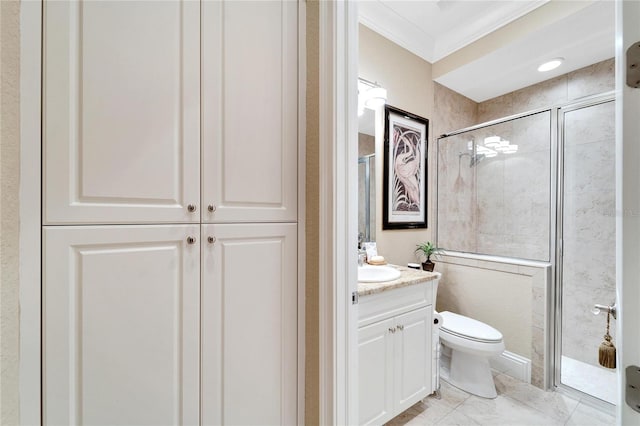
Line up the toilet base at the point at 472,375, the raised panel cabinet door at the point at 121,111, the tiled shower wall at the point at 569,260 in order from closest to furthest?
the raised panel cabinet door at the point at 121,111, the toilet base at the point at 472,375, the tiled shower wall at the point at 569,260

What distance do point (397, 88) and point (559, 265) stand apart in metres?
1.79

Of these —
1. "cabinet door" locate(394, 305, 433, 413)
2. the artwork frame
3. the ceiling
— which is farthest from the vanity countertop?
the ceiling

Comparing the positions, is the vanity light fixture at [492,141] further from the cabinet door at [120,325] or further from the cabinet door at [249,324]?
the cabinet door at [120,325]

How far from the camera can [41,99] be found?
2.19 ft

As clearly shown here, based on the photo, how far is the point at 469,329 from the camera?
190 cm

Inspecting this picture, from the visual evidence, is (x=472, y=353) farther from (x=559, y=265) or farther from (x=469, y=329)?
(x=559, y=265)

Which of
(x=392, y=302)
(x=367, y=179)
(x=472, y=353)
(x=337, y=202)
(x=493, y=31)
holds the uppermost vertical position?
(x=493, y=31)

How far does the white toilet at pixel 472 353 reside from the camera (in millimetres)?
1755

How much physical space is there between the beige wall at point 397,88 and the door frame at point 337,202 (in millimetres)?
1083

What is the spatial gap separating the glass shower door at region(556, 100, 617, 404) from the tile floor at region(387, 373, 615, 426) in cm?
21

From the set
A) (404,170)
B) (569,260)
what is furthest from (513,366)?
(404,170)

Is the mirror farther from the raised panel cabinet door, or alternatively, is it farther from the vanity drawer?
the raised panel cabinet door

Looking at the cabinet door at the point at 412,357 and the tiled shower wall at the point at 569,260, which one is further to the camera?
the tiled shower wall at the point at 569,260

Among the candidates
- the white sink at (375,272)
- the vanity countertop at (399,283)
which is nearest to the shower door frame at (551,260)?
the vanity countertop at (399,283)
